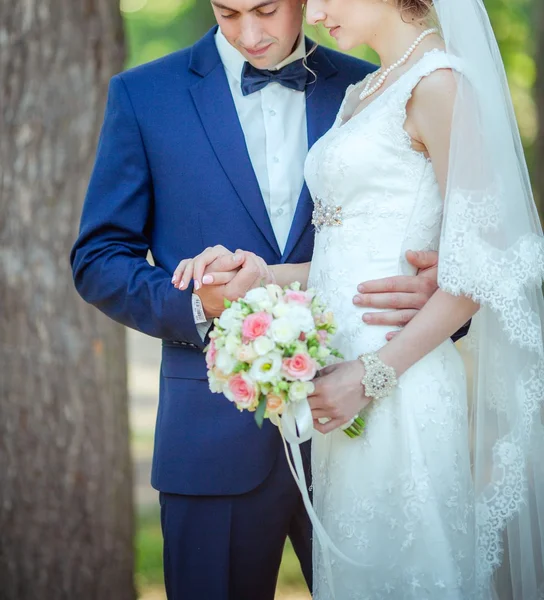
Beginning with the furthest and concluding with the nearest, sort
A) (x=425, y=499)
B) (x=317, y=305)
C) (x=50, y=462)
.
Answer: (x=50, y=462), (x=425, y=499), (x=317, y=305)

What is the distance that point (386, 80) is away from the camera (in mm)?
2660


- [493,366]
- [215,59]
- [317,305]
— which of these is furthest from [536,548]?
[215,59]

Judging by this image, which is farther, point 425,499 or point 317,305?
point 425,499

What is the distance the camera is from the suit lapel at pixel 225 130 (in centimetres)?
282

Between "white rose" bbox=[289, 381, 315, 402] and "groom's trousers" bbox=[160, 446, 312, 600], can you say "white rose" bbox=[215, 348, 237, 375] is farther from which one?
"groom's trousers" bbox=[160, 446, 312, 600]

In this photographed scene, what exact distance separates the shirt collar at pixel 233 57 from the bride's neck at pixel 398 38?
0.46 meters

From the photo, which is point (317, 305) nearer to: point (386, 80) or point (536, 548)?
point (386, 80)

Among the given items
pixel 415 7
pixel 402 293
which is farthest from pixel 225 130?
pixel 402 293

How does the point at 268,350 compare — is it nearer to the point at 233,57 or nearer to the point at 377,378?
the point at 377,378

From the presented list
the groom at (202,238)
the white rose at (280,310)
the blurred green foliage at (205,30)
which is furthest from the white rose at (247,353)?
the blurred green foliage at (205,30)

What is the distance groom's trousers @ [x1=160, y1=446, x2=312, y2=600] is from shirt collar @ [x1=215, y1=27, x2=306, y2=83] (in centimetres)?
125

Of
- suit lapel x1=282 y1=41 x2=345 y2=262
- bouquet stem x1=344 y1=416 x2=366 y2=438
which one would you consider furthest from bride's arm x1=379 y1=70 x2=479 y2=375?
suit lapel x1=282 y1=41 x2=345 y2=262

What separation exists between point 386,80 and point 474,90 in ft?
1.10

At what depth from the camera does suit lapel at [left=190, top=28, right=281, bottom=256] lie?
111 inches
